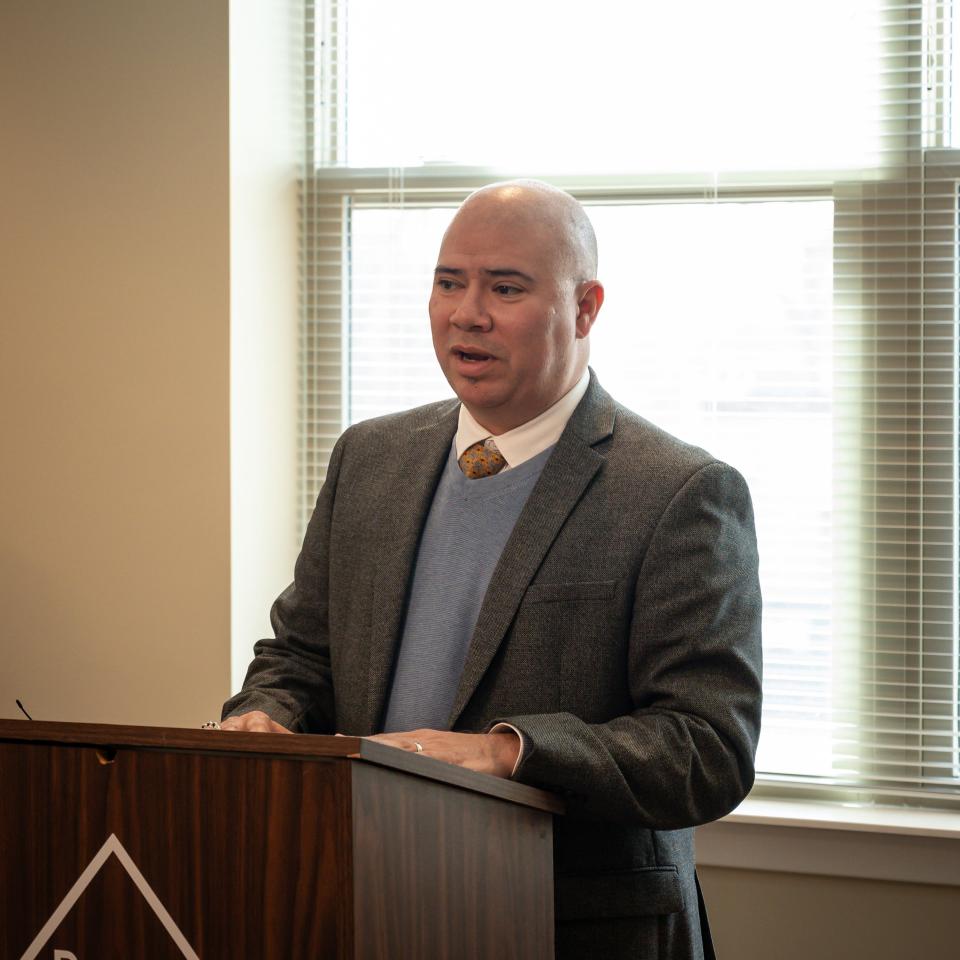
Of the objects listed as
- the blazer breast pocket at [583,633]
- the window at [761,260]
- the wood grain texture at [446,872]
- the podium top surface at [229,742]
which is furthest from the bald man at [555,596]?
the window at [761,260]

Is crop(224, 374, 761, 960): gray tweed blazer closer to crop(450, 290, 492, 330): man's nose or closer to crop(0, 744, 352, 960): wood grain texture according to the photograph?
crop(450, 290, 492, 330): man's nose

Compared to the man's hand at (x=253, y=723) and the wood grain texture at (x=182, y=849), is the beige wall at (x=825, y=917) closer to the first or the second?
the man's hand at (x=253, y=723)

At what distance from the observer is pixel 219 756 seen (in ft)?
2.98

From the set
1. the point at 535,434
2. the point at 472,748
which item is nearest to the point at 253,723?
the point at 472,748

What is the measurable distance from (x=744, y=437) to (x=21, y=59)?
1.78m

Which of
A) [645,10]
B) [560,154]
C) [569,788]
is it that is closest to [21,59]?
[560,154]

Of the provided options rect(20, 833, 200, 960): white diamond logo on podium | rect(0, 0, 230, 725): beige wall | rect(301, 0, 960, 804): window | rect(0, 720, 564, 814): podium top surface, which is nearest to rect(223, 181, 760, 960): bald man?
rect(0, 720, 564, 814): podium top surface

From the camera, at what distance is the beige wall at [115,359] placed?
2471mm

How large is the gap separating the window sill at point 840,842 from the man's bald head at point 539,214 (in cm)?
133

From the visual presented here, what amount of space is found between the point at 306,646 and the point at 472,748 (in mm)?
589

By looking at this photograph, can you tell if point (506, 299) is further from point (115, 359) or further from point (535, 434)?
point (115, 359)

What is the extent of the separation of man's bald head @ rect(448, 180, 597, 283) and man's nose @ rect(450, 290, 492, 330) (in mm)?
109

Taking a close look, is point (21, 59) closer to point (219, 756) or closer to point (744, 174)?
point (744, 174)

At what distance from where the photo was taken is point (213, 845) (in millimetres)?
904
